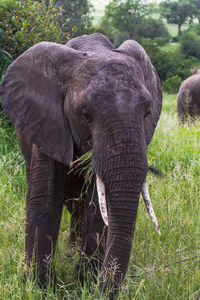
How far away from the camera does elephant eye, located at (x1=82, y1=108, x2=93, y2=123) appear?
2.42m

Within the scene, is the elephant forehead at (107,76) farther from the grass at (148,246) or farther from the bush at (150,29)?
the bush at (150,29)

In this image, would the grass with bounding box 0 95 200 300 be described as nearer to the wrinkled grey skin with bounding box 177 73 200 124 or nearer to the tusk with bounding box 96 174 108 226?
the tusk with bounding box 96 174 108 226

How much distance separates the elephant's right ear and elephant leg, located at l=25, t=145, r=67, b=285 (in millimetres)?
147

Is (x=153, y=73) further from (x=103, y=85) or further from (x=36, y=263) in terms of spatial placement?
(x=36, y=263)

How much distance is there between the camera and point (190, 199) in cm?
411

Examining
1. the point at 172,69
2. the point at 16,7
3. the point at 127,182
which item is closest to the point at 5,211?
the point at 127,182

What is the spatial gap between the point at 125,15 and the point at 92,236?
47913 mm

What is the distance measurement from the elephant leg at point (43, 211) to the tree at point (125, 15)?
1819 inches

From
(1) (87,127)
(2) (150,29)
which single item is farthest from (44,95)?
(2) (150,29)

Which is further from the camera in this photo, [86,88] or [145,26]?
[145,26]

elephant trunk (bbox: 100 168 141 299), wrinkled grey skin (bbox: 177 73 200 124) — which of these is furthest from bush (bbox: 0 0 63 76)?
wrinkled grey skin (bbox: 177 73 200 124)

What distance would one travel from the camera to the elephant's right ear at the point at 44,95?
269cm

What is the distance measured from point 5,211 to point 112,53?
5.99 feet

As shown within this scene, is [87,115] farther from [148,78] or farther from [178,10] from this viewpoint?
[178,10]
